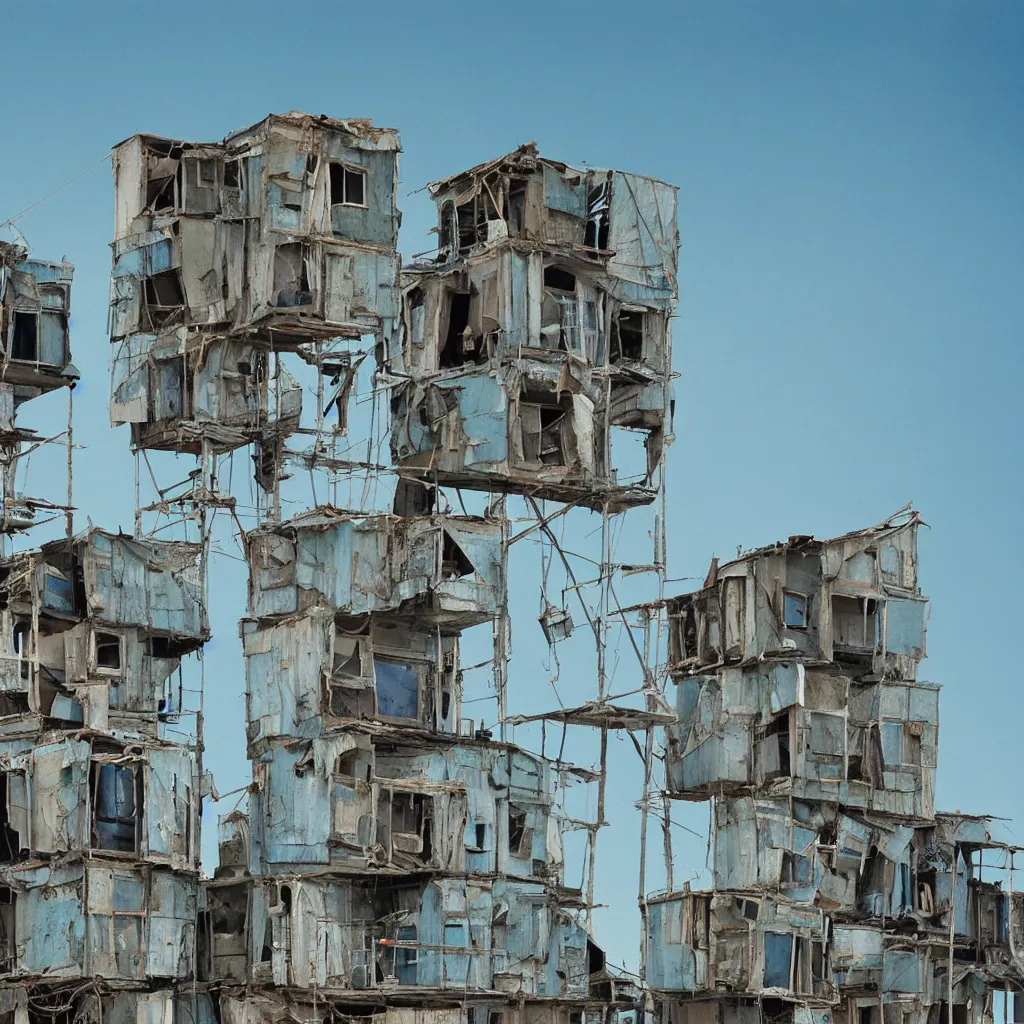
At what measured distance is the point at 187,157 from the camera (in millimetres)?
82000

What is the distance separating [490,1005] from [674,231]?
20.9m

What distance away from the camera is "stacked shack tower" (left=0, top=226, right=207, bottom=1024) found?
75250 mm

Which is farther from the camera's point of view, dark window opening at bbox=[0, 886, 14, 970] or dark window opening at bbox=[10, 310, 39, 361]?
dark window opening at bbox=[10, 310, 39, 361]

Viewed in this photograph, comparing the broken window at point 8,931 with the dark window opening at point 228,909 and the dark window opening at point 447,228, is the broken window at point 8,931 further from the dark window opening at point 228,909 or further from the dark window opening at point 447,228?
the dark window opening at point 447,228

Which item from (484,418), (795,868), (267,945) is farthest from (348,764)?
(795,868)

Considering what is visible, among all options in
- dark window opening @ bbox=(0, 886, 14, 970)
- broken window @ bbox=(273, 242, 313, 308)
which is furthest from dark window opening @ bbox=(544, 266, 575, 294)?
dark window opening @ bbox=(0, 886, 14, 970)

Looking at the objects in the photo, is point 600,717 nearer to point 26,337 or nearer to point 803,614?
point 803,614

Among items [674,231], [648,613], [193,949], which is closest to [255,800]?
[193,949]

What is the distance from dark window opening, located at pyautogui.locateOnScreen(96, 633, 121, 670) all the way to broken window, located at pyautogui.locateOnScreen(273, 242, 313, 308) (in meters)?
9.18

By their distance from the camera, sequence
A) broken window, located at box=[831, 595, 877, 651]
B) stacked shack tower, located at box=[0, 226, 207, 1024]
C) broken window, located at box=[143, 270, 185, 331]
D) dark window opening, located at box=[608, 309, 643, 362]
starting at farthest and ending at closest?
broken window, located at box=[831, 595, 877, 651]
dark window opening, located at box=[608, 309, 643, 362]
broken window, located at box=[143, 270, 185, 331]
stacked shack tower, located at box=[0, 226, 207, 1024]

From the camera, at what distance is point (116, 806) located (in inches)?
2995

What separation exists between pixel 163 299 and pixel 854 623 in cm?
1980

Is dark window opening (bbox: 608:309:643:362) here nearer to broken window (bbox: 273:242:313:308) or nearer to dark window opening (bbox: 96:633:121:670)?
broken window (bbox: 273:242:313:308)

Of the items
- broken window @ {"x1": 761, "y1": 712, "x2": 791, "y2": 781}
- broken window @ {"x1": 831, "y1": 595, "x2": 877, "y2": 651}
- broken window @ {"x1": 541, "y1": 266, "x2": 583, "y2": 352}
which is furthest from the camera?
broken window @ {"x1": 831, "y1": 595, "x2": 877, "y2": 651}
